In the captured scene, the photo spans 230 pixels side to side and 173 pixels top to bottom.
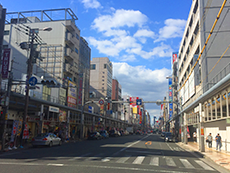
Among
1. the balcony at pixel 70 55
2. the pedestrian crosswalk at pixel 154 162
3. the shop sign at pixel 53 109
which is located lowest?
the pedestrian crosswalk at pixel 154 162

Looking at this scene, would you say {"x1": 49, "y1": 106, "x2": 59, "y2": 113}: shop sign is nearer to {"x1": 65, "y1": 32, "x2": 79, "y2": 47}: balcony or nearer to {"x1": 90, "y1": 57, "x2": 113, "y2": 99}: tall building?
{"x1": 65, "y1": 32, "x2": 79, "y2": 47}: balcony

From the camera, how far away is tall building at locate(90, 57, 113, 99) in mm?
92438

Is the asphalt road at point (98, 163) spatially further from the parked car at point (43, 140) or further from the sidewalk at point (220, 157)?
the parked car at point (43, 140)

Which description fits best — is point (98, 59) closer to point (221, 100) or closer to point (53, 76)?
point (53, 76)

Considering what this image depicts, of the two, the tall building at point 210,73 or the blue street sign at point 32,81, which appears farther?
the blue street sign at point 32,81

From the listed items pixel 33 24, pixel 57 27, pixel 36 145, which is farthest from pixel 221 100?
pixel 33 24

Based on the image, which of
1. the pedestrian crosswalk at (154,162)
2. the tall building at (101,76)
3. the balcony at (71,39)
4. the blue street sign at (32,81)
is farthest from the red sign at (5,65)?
the tall building at (101,76)

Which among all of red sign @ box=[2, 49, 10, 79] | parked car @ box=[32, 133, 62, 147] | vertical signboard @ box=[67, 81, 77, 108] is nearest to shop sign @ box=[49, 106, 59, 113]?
parked car @ box=[32, 133, 62, 147]

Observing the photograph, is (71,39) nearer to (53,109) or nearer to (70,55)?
(70,55)

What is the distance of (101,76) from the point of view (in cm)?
9481

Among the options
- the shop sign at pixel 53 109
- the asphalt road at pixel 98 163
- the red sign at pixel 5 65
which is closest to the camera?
the asphalt road at pixel 98 163

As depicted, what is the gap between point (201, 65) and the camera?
93.9 ft

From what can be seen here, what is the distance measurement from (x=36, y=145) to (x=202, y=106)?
58.2 feet

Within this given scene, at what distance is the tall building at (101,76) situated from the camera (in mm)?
92438
